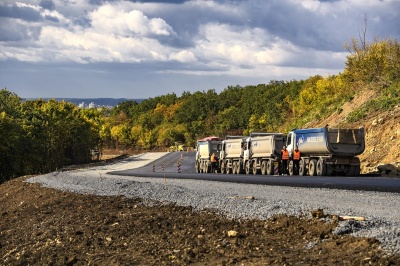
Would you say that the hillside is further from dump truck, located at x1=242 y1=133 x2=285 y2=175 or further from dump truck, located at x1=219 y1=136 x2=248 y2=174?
dump truck, located at x1=219 y1=136 x2=248 y2=174

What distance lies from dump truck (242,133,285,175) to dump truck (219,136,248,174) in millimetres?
751

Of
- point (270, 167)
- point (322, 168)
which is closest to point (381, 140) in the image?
point (270, 167)

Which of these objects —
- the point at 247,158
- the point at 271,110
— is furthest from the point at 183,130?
the point at 247,158

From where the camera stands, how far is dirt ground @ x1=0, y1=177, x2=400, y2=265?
9438 millimetres

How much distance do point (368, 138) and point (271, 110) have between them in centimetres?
10275

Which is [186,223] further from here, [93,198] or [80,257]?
[93,198]

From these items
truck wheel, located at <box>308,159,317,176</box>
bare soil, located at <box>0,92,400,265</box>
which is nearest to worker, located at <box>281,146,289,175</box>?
truck wheel, located at <box>308,159,317,176</box>

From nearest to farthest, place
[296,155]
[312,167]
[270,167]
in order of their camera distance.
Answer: [312,167] < [296,155] < [270,167]

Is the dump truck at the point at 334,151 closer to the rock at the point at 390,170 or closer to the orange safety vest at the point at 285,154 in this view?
the rock at the point at 390,170

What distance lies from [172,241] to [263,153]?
30.0 metres

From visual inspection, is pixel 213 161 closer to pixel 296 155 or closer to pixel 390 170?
pixel 296 155

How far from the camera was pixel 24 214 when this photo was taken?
21.1 meters

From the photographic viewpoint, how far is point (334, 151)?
33000 millimetres

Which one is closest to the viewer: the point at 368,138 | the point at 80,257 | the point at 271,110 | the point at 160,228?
the point at 80,257
